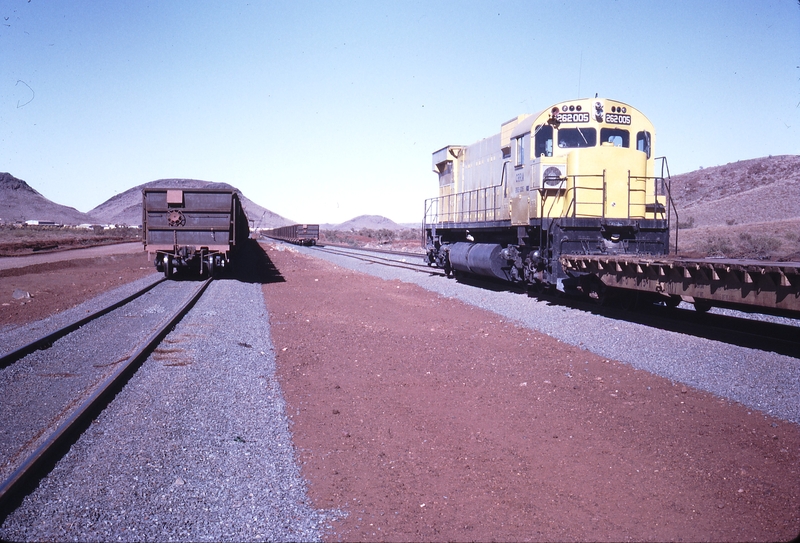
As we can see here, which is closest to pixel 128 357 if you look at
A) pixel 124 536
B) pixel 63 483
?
pixel 63 483

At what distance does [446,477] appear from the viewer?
3967 mm

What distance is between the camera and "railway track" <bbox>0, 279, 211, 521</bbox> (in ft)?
13.5

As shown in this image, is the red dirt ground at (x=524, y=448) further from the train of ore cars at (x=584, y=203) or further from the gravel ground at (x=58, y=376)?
the train of ore cars at (x=584, y=203)

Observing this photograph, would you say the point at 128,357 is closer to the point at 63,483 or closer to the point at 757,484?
the point at 63,483

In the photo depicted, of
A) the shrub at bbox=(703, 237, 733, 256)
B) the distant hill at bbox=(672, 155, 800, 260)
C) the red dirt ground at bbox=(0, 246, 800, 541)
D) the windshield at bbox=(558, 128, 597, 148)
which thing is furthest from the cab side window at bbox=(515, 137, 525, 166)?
the distant hill at bbox=(672, 155, 800, 260)

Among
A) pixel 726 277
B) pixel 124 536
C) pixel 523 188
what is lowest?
pixel 124 536

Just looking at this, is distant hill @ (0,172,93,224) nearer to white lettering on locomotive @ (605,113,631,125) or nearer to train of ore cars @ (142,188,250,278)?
train of ore cars @ (142,188,250,278)

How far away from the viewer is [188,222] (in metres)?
18.0

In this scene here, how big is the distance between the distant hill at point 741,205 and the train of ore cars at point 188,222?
2128 centimetres

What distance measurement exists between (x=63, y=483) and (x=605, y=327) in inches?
309

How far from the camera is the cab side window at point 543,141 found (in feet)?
41.0

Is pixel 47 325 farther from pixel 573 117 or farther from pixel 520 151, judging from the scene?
pixel 573 117

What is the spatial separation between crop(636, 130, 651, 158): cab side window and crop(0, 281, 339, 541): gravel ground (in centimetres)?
971

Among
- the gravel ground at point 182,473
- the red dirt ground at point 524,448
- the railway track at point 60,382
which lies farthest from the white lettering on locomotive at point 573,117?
the railway track at point 60,382
